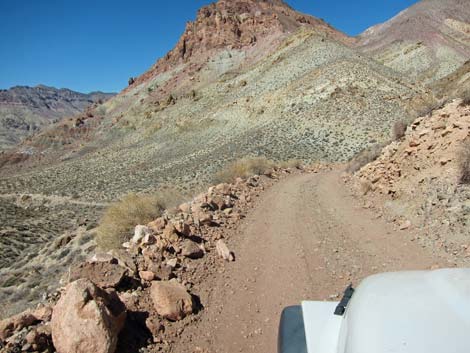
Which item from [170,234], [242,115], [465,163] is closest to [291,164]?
[465,163]

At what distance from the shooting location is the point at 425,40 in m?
63.6

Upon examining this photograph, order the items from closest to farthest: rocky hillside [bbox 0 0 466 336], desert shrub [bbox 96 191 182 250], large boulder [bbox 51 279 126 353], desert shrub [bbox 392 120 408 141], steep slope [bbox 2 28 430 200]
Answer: large boulder [bbox 51 279 126 353] → desert shrub [bbox 96 191 182 250] → desert shrub [bbox 392 120 408 141] → rocky hillside [bbox 0 0 466 336] → steep slope [bbox 2 28 430 200]

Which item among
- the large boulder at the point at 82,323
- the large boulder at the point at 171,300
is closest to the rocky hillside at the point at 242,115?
the large boulder at the point at 171,300

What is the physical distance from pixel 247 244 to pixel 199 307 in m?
2.61

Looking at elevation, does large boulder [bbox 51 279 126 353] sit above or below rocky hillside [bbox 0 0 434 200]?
below

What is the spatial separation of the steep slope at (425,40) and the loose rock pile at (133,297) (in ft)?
176

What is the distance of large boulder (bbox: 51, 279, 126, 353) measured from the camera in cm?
381

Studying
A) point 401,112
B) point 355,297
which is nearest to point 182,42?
point 401,112

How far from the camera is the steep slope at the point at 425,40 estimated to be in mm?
54969

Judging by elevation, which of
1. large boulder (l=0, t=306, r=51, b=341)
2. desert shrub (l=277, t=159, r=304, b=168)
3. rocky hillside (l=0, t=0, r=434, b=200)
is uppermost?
rocky hillside (l=0, t=0, r=434, b=200)

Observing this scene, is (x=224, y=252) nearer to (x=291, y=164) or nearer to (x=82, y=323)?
(x=82, y=323)

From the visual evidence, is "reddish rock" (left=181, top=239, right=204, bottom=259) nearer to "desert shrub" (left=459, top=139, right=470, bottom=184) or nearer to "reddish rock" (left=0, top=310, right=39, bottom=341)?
"reddish rock" (left=0, top=310, right=39, bottom=341)

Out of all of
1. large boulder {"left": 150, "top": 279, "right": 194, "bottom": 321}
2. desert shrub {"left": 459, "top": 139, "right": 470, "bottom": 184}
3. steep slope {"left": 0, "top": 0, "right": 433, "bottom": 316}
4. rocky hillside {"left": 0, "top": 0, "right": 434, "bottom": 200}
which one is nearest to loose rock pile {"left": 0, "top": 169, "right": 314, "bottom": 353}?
large boulder {"left": 150, "top": 279, "right": 194, "bottom": 321}

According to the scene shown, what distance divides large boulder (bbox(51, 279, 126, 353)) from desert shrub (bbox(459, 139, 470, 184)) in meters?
7.50
